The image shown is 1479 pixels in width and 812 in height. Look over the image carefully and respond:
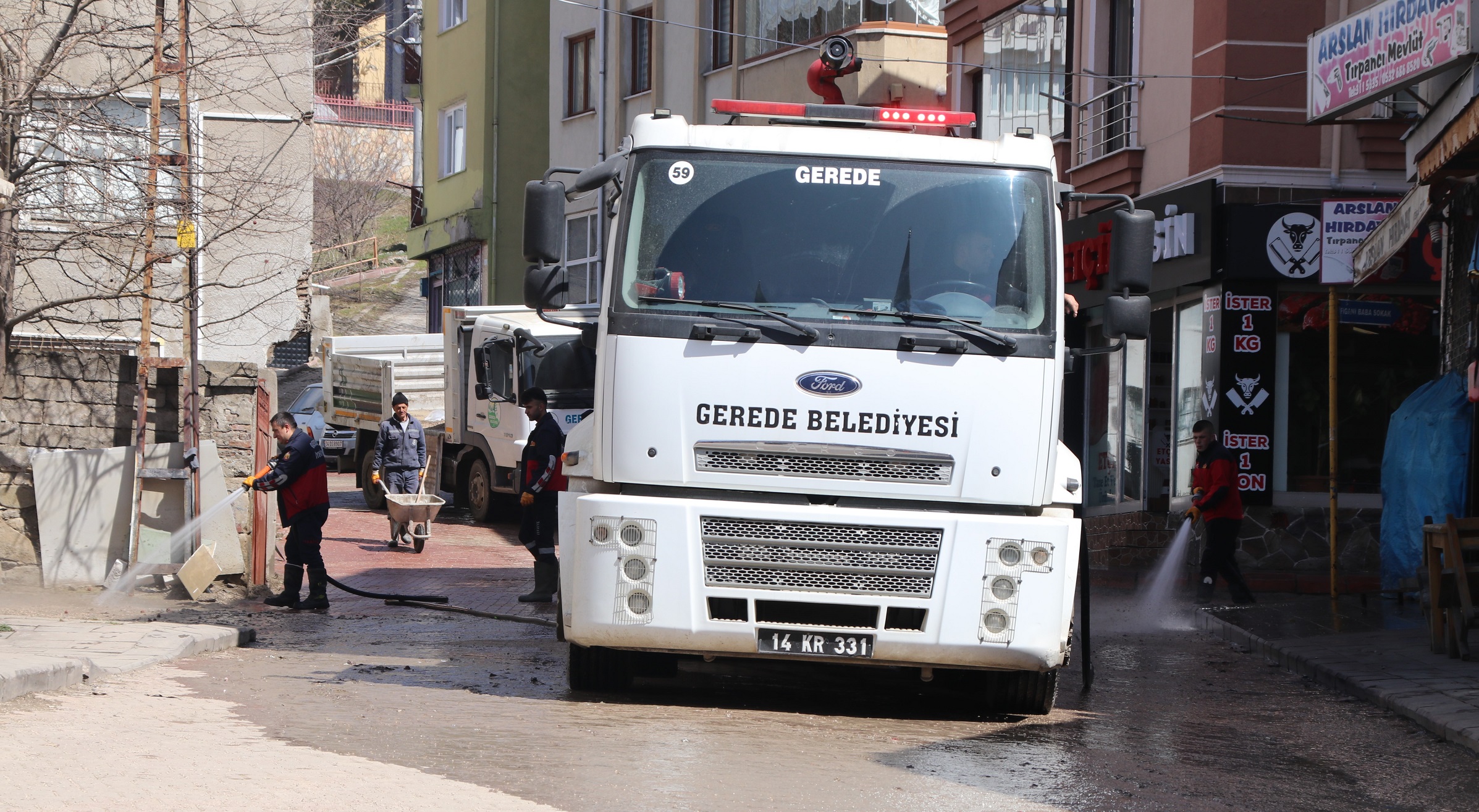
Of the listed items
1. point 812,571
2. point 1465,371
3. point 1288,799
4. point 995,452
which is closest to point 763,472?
point 812,571

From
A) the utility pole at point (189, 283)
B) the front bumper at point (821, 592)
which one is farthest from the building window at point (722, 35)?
the front bumper at point (821, 592)

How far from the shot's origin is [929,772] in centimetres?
694

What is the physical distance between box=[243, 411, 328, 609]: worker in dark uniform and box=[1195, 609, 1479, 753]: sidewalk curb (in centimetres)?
720

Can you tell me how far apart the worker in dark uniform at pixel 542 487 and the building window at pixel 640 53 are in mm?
16656

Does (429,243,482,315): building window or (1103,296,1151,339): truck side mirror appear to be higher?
(429,243,482,315): building window

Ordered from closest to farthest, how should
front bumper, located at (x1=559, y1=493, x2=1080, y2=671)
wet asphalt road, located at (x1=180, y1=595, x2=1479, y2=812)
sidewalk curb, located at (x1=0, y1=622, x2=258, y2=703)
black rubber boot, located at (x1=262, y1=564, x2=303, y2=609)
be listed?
wet asphalt road, located at (x1=180, y1=595, x2=1479, y2=812) → front bumper, located at (x1=559, y1=493, x2=1080, y2=671) → sidewalk curb, located at (x1=0, y1=622, x2=258, y2=703) → black rubber boot, located at (x1=262, y1=564, x2=303, y2=609)

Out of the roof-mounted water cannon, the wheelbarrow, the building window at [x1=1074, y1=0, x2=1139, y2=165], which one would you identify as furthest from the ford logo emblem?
the building window at [x1=1074, y1=0, x2=1139, y2=165]

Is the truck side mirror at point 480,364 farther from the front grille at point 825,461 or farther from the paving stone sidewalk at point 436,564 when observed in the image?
the front grille at point 825,461

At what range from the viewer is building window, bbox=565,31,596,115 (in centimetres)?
3212

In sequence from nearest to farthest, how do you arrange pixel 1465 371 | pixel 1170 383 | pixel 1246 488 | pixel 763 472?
1. pixel 763 472
2. pixel 1465 371
3. pixel 1246 488
4. pixel 1170 383

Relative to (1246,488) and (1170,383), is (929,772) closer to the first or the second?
(1246,488)

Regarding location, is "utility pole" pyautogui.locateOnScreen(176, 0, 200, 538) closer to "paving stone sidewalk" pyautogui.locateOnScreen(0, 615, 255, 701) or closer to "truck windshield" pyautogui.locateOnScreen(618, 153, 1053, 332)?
"paving stone sidewalk" pyautogui.locateOnScreen(0, 615, 255, 701)

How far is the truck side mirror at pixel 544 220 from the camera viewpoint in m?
8.37

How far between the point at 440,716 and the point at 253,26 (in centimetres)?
813
